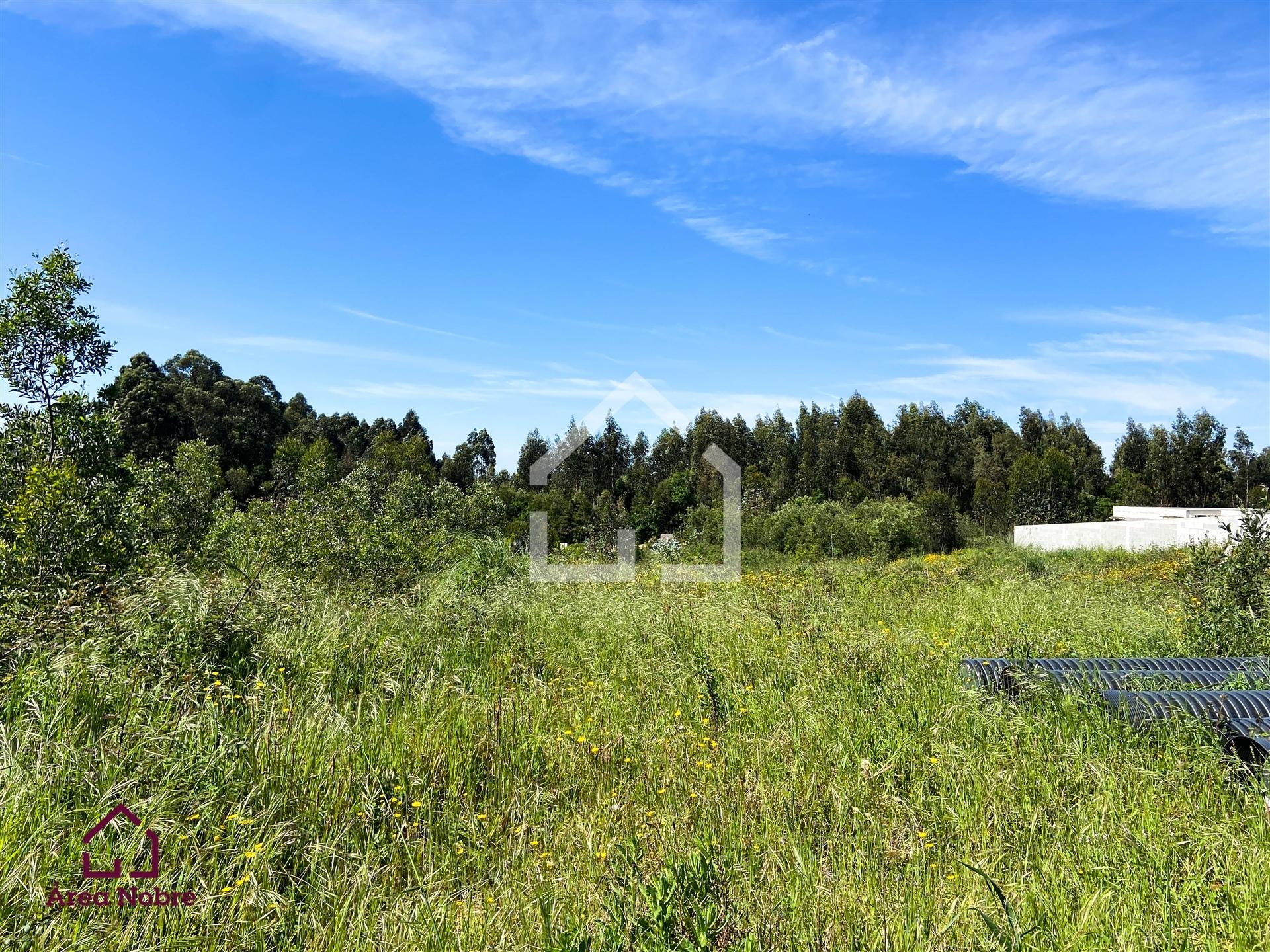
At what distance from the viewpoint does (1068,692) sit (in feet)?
13.5

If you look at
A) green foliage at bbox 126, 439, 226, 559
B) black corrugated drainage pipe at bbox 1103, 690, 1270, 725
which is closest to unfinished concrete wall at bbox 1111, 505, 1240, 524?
black corrugated drainage pipe at bbox 1103, 690, 1270, 725

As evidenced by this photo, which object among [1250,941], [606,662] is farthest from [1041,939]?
[606,662]

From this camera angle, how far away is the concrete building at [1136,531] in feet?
66.2

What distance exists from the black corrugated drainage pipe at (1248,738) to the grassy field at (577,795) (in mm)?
96

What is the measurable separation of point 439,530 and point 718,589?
15.9 feet

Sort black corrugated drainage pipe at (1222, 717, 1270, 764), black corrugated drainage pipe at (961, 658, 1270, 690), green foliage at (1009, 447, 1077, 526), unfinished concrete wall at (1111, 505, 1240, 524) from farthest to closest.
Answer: green foliage at (1009, 447, 1077, 526) → unfinished concrete wall at (1111, 505, 1240, 524) → black corrugated drainage pipe at (961, 658, 1270, 690) → black corrugated drainage pipe at (1222, 717, 1270, 764)

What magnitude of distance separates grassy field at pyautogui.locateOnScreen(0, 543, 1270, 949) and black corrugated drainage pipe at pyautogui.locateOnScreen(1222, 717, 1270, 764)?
0.31 ft

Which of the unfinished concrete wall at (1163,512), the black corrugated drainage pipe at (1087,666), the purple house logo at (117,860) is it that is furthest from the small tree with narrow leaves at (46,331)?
the unfinished concrete wall at (1163,512)

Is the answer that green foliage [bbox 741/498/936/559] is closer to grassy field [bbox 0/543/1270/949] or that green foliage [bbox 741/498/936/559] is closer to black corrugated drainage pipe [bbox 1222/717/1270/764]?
grassy field [bbox 0/543/1270/949]

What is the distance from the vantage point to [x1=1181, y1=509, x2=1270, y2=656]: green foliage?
547cm

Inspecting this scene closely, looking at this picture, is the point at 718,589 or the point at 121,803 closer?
the point at 121,803

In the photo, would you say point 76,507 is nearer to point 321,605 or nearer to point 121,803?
point 321,605

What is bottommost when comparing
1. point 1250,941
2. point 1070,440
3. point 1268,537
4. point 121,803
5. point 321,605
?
point 1250,941

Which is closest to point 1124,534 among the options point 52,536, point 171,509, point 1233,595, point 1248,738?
point 1233,595
